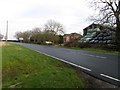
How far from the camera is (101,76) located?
10578 millimetres

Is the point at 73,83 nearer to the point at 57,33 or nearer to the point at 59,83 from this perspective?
the point at 59,83

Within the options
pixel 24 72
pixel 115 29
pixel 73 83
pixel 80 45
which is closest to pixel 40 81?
pixel 73 83

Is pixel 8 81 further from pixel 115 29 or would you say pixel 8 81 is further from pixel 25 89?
pixel 115 29

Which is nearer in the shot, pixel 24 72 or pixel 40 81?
pixel 40 81

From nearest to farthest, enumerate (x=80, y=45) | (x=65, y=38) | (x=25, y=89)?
(x=25, y=89) < (x=80, y=45) < (x=65, y=38)

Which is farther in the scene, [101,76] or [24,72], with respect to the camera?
[24,72]

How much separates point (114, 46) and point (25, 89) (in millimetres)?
32123

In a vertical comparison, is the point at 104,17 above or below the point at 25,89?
above

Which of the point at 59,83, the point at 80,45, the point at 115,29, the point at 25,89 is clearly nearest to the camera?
the point at 25,89

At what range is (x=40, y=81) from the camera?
9203 mm

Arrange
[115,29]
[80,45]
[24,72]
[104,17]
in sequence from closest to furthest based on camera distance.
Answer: [24,72]
[104,17]
[115,29]
[80,45]

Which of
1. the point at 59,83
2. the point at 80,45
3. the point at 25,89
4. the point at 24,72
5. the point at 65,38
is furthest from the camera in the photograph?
the point at 65,38

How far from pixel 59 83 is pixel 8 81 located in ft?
8.27

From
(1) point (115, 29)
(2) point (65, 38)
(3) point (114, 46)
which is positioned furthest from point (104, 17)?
(2) point (65, 38)
